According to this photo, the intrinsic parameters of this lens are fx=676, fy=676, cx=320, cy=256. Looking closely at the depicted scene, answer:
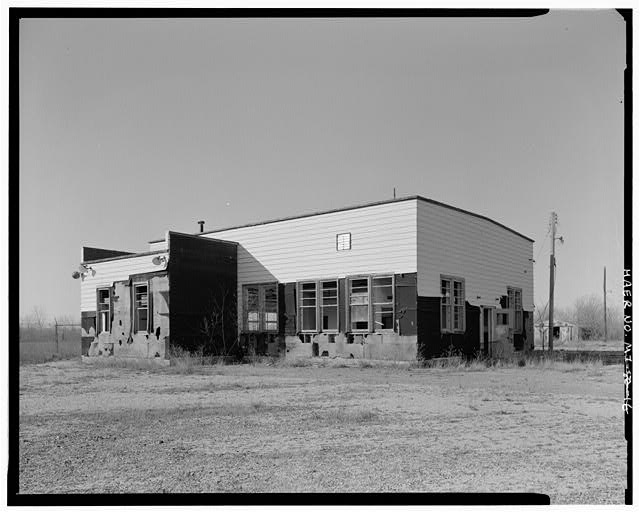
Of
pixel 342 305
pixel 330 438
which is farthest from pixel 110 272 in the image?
pixel 330 438

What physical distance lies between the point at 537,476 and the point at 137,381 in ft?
31.5

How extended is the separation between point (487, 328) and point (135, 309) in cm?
981

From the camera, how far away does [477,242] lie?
58.9 feet

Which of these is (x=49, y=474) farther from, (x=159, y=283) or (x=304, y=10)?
(x=159, y=283)

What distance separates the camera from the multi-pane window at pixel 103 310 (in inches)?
760

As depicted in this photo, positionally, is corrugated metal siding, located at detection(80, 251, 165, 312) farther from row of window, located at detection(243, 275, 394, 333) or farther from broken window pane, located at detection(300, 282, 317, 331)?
broken window pane, located at detection(300, 282, 317, 331)

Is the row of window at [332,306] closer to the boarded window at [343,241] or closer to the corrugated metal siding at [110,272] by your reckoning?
the corrugated metal siding at [110,272]

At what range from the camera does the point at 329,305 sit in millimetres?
17719

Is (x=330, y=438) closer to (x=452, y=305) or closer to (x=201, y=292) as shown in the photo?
(x=452, y=305)

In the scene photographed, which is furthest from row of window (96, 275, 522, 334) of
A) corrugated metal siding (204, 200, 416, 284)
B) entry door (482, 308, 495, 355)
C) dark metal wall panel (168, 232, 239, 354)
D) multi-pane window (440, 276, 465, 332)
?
dark metal wall panel (168, 232, 239, 354)

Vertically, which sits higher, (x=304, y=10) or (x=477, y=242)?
(x=304, y=10)

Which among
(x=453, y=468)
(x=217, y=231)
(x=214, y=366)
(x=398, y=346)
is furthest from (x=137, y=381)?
(x=453, y=468)

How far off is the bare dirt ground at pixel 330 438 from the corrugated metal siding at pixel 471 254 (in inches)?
172

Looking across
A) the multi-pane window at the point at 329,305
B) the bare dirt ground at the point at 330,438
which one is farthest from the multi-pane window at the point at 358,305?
the bare dirt ground at the point at 330,438
